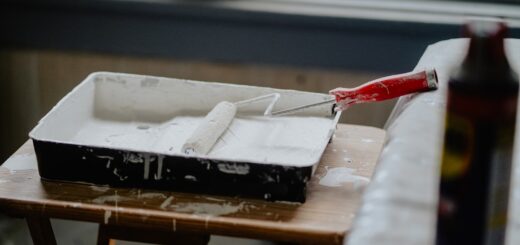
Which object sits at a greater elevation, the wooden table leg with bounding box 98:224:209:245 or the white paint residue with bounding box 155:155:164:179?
the white paint residue with bounding box 155:155:164:179

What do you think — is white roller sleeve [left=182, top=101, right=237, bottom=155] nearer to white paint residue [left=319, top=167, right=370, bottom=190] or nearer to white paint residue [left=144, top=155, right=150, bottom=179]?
white paint residue [left=144, top=155, right=150, bottom=179]

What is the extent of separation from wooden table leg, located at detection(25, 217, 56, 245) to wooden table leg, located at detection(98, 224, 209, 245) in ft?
0.26

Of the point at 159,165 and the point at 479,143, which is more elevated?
the point at 479,143

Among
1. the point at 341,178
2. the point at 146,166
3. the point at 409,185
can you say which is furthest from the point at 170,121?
the point at 409,185

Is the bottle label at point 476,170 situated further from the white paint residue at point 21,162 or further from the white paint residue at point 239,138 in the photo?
the white paint residue at point 21,162

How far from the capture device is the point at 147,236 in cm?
130

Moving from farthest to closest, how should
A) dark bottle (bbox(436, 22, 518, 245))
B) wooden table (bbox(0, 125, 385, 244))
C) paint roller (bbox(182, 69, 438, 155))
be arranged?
1. paint roller (bbox(182, 69, 438, 155))
2. wooden table (bbox(0, 125, 385, 244))
3. dark bottle (bbox(436, 22, 518, 245))

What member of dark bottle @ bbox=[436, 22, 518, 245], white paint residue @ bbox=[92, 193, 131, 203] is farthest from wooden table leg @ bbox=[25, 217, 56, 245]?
dark bottle @ bbox=[436, 22, 518, 245]

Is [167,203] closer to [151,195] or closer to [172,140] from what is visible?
[151,195]

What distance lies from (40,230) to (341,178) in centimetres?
48

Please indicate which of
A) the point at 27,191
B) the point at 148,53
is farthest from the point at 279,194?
the point at 148,53

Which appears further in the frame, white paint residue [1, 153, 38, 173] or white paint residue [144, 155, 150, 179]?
white paint residue [1, 153, 38, 173]

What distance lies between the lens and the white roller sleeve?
1300mm

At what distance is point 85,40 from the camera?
7.32ft
